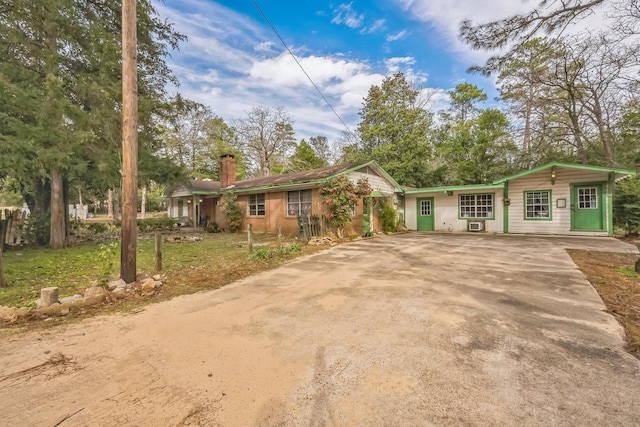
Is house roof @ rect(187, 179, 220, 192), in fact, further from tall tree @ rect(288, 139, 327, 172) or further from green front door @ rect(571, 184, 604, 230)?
green front door @ rect(571, 184, 604, 230)

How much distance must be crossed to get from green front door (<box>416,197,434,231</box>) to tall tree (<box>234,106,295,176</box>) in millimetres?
19461

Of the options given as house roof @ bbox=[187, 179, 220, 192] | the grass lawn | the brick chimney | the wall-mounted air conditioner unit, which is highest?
the brick chimney

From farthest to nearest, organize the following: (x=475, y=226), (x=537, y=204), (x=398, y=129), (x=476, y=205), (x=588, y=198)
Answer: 1. (x=398, y=129)
2. (x=476, y=205)
3. (x=475, y=226)
4. (x=537, y=204)
5. (x=588, y=198)

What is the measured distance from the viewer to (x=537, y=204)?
1277 cm

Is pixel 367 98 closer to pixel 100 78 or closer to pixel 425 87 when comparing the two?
pixel 425 87

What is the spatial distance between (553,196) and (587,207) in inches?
48.0

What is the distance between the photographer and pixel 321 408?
6.18ft

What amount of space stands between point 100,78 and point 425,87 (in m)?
22.3

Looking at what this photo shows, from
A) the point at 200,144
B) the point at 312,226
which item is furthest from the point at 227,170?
Answer: the point at 200,144

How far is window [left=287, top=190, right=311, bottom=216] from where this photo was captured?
490 inches

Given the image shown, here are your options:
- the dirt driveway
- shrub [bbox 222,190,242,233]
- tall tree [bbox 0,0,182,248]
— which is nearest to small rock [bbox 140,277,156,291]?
the dirt driveway

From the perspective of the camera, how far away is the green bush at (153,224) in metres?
18.0

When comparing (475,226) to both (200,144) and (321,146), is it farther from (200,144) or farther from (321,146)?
(200,144)

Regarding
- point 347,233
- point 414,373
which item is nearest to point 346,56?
point 347,233
